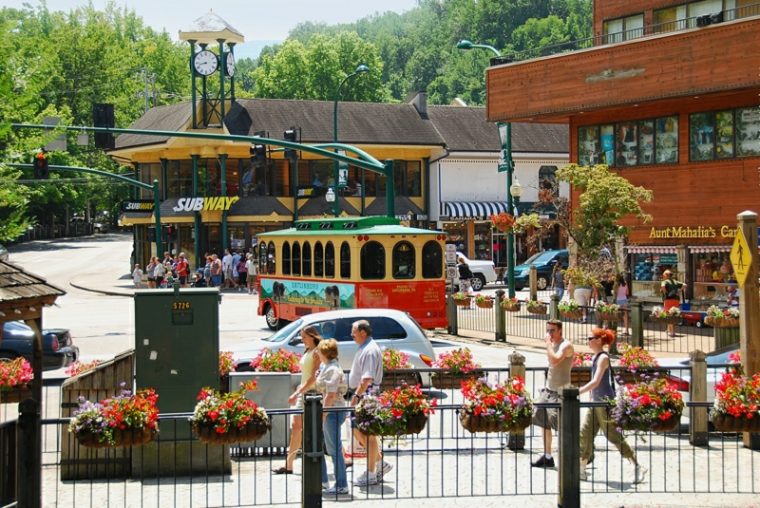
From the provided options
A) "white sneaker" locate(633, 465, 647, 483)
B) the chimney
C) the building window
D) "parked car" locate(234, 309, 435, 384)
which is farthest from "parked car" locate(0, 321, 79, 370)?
the chimney

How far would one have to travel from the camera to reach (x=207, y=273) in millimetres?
49781

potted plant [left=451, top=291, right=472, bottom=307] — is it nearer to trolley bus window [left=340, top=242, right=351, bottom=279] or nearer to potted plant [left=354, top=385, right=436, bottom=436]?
trolley bus window [left=340, top=242, right=351, bottom=279]

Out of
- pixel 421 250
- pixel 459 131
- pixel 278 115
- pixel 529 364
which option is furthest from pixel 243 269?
pixel 529 364

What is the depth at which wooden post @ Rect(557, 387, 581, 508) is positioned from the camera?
34.4 ft

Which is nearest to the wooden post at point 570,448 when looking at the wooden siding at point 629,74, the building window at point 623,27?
the wooden siding at point 629,74

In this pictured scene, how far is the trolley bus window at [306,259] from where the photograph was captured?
98.9 ft

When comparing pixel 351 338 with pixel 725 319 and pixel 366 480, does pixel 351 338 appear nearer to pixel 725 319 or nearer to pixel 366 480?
pixel 366 480

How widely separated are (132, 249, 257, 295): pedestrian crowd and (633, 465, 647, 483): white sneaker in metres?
34.4

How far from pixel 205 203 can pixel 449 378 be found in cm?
4225

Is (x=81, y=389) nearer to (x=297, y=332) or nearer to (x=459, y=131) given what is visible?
(x=297, y=332)

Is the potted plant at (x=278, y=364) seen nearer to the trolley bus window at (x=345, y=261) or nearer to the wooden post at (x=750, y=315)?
the wooden post at (x=750, y=315)

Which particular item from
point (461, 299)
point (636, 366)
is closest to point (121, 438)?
point (636, 366)

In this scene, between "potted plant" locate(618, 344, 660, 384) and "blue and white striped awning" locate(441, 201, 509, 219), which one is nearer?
"potted plant" locate(618, 344, 660, 384)

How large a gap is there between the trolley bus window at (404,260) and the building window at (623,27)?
10.5 meters
